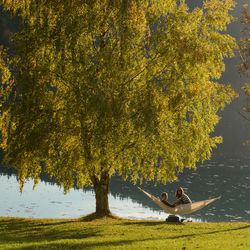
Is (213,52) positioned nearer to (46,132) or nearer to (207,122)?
(207,122)

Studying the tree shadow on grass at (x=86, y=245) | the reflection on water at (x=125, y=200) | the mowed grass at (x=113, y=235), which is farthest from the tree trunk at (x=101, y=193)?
the reflection on water at (x=125, y=200)

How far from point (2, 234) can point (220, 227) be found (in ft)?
26.8

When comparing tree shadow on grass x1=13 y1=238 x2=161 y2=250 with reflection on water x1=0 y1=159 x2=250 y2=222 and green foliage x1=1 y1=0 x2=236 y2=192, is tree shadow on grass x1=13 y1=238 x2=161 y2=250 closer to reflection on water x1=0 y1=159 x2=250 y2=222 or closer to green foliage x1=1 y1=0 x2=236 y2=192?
green foliage x1=1 y1=0 x2=236 y2=192

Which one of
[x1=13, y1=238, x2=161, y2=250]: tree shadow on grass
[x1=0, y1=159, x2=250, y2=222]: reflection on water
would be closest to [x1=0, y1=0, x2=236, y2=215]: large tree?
[x1=13, y1=238, x2=161, y2=250]: tree shadow on grass

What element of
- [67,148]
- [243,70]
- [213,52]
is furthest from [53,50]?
[243,70]

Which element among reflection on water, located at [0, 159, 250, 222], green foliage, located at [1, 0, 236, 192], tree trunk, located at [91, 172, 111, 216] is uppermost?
green foliage, located at [1, 0, 236, 192]

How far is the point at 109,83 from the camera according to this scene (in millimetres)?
13789

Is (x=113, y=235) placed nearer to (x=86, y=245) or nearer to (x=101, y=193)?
(x=86, y=245)

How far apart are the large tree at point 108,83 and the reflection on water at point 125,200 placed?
16756mm

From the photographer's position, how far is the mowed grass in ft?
36.3

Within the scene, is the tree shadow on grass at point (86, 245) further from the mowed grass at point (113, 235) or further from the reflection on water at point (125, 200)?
the reflection on water at point (125, 200)

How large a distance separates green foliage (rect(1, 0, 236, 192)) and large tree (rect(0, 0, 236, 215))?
37 mm

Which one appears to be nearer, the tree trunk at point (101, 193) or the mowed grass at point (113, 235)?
the mowed grass at point (113, 235)

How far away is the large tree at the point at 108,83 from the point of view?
45.8 feet
